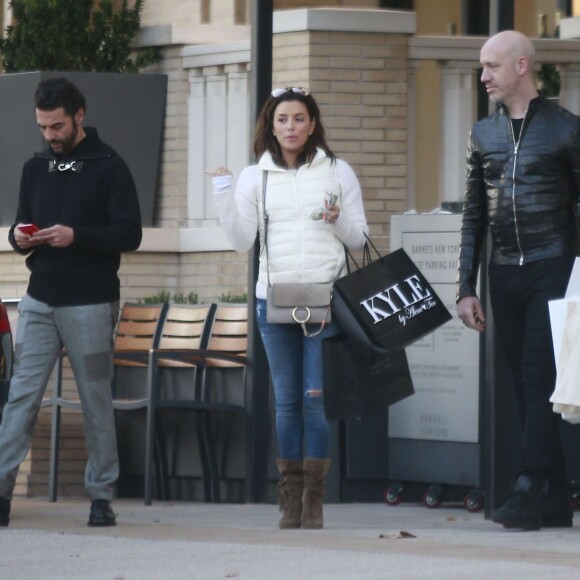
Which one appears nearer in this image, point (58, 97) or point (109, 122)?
point (58, 97)

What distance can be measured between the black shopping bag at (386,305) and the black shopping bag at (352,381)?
0.06 m

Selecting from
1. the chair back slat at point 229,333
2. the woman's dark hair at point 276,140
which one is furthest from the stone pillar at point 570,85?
the woman's dark hair at point 276,140

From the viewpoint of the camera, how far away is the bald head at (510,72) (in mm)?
8070

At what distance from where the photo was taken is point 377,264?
27.3 ft

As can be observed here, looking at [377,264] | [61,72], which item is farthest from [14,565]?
[61,72]

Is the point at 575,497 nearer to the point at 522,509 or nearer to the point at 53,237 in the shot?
the point at 522,509

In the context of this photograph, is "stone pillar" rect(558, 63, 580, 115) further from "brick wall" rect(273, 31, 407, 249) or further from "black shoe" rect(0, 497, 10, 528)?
"black shoe" rect(0, 497, 10, 528)

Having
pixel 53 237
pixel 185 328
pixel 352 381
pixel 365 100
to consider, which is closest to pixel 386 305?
pixel 352 381

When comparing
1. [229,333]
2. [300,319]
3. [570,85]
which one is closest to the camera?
[300,319]

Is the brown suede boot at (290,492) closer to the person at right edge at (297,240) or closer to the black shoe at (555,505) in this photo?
the person at right edge at (297,240)

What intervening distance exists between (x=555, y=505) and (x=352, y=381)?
3.17 feet

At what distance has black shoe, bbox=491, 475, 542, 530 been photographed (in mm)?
8055

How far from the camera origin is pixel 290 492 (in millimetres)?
8398

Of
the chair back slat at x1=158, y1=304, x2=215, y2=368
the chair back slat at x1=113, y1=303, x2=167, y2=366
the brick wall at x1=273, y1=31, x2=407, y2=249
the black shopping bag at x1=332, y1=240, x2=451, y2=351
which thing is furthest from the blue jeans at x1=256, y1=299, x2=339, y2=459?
the brick wall at x1=273, y1=31, x2=407, y2=249
